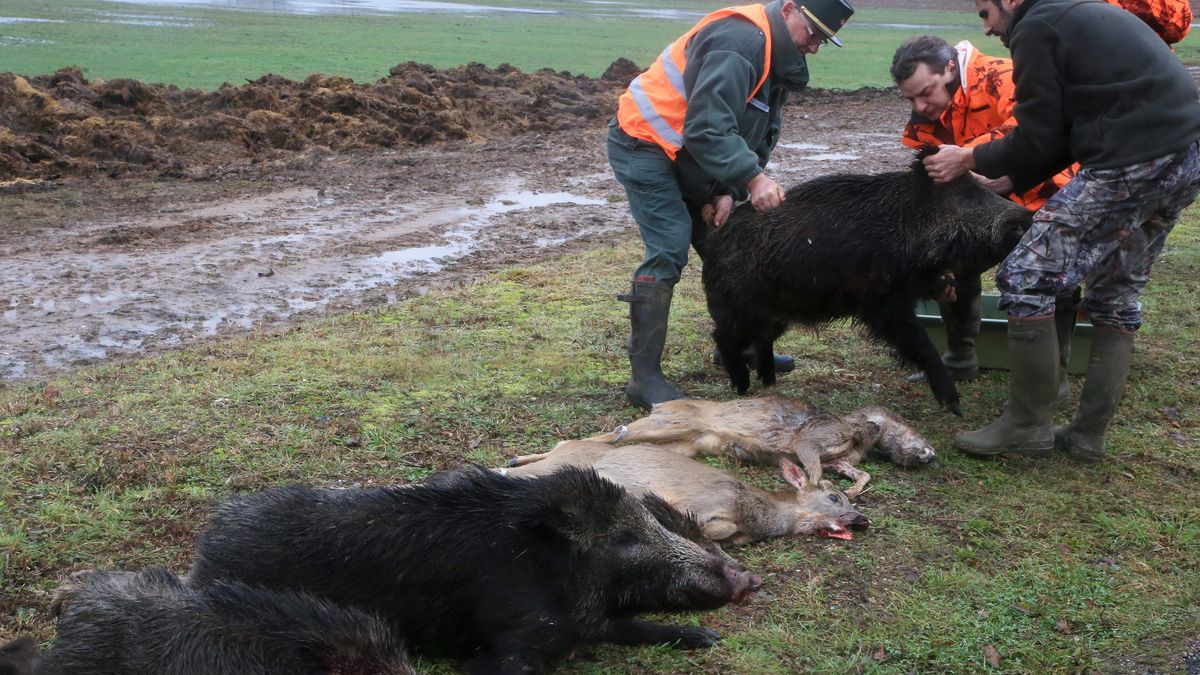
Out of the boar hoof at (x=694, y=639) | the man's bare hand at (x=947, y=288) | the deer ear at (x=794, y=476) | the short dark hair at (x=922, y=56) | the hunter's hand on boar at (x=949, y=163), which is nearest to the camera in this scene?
the boar hoof at (x=694, y=639)

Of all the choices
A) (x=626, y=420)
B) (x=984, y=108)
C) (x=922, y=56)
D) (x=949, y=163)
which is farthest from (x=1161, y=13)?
(x=626, y=420)

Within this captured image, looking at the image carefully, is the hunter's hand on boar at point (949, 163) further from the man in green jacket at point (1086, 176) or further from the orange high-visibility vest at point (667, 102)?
the orange high-visibility vest at point (667, 102)

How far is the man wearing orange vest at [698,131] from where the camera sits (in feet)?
18.0

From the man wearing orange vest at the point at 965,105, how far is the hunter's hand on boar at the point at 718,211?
104 centimetres

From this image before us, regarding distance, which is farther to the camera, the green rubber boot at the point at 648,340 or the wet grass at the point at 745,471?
the green rubber boot at the point at 648,340

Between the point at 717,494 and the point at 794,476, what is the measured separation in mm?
549

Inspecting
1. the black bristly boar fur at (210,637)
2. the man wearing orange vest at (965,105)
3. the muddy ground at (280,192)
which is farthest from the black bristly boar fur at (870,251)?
the black bristly boar fur at (210,637)

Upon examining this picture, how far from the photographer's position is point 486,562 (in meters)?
3.66

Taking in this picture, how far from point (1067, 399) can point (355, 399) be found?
12.0 ft

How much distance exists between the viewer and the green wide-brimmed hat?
5582mm

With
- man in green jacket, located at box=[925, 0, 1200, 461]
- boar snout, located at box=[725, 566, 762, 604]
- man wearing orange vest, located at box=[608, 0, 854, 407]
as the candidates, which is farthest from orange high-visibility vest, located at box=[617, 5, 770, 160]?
boar snout, located at box=[725, 566, 762, 604]

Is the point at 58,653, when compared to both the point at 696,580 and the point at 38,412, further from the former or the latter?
the point at 38,412

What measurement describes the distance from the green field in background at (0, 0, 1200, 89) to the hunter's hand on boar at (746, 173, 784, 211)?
526 inches

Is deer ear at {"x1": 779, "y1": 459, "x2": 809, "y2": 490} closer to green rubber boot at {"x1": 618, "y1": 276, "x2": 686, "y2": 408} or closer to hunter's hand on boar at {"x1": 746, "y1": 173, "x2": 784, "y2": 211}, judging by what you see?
green rubber boot at {"x1": 618, "y1": 276, "x2": 686, "y2": 408}
